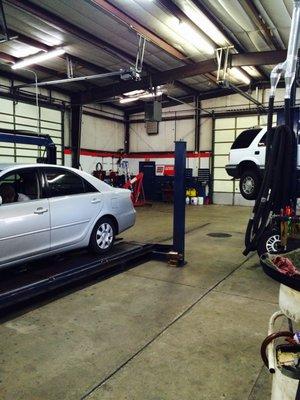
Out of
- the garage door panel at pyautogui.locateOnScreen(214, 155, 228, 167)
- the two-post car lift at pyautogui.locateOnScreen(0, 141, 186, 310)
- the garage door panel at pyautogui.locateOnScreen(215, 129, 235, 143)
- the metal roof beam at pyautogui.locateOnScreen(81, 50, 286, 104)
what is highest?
the metal roof beam at pyautogui.locateOnScreen(81, 50, 286, 104)

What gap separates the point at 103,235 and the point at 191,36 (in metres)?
6.10

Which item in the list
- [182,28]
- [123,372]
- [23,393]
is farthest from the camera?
[182,28]

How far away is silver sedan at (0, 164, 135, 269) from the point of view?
3.77m

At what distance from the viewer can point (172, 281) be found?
4.52 m

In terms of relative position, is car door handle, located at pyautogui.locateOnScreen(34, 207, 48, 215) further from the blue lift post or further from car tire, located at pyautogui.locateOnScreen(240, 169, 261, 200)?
car tire, located at pyautogui.locateOnScreen(240, 169, 261, 200)

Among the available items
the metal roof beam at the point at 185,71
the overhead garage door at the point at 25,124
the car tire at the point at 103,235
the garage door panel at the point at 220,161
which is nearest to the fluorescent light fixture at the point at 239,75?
the metal roof beam at the point at 185,71

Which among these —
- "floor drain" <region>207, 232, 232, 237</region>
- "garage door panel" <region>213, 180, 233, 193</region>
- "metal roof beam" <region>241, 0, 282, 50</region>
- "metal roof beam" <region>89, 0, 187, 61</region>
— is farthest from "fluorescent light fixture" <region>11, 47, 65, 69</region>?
"garage door panel" <region>213, 180, 233, 193</region>

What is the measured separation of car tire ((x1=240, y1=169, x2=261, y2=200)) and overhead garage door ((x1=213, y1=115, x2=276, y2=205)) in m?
6.27

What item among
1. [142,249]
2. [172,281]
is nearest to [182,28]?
[142,249]

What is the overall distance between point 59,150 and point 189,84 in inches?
252

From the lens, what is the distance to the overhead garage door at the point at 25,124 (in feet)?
39.0

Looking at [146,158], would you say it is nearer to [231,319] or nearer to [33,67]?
[33,67]

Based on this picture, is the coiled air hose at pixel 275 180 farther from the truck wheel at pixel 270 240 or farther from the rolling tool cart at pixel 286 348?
the rolling tool cart at pixel 286 348

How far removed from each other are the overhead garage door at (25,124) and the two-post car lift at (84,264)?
7236 millimetres
